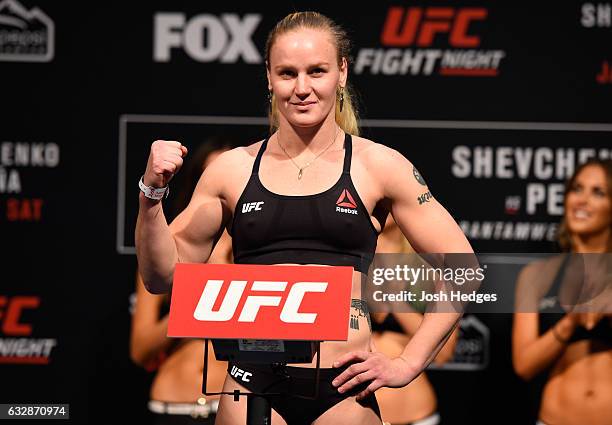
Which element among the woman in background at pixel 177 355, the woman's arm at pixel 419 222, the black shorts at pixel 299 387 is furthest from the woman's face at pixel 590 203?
the black shorts at pixel 299 387

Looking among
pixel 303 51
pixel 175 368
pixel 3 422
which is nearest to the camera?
pixel 303 51

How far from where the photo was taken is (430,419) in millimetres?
4102

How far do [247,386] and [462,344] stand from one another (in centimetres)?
210

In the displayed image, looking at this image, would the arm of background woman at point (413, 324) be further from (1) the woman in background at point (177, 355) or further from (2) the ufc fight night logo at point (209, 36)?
(2) the ufc fight night logo at point (209, 36)

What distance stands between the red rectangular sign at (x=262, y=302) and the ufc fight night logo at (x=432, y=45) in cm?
240

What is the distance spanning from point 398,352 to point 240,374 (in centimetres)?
186

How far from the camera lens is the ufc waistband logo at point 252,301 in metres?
1.83

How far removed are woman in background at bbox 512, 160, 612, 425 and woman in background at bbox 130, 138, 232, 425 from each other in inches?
47.3

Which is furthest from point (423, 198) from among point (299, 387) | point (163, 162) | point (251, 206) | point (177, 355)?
point (177, 355)

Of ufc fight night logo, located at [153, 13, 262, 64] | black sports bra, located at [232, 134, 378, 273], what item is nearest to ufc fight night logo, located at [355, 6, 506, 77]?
ufc fight night logo, located at [153, 13, 262, 64]

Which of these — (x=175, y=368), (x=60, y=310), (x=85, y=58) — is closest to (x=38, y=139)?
(x=85, y=58)

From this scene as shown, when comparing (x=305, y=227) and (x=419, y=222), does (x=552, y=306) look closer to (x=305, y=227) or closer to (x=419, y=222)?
(x=419, y=222)

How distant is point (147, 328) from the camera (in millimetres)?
4078

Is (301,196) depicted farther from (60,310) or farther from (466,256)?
(60,310)
